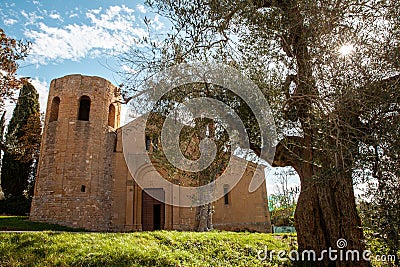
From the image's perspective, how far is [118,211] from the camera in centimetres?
1870

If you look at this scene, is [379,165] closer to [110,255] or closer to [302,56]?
[302,56]

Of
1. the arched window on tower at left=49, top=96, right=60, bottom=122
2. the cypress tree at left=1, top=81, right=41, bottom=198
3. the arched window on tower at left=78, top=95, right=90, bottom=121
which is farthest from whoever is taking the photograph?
the cypress tree at left=1, top=81, right=41, bottom=198

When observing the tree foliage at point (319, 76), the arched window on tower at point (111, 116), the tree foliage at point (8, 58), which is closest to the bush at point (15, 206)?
the arched window on tower at point (111, 116)

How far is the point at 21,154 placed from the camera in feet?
72.1

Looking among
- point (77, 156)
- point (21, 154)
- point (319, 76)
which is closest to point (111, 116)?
point (77, 156)

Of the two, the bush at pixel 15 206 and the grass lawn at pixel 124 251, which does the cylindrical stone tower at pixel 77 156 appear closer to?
the bush at pixel 15 206

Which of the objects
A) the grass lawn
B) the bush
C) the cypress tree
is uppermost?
the cypress tree

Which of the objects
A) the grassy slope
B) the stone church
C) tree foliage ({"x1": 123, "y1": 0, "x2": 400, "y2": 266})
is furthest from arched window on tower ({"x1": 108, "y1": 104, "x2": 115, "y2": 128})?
tree foliage ({"x1": 123, "y1": 0, "x2": 400, "y2": 266})

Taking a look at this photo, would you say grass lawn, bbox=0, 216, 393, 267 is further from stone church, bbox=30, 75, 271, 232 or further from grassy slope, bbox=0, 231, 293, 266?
stone church, bbox=30, 75, 271, 232

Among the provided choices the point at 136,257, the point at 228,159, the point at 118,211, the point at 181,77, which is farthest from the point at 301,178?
the point at 118,211

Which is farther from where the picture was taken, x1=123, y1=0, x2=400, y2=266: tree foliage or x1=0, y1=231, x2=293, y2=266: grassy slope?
x1=0, y1=231, x2=293, y2=266: grassy slope

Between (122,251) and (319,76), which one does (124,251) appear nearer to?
(122,251)

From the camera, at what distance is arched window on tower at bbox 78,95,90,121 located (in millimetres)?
20359

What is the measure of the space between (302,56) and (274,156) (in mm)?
2204
